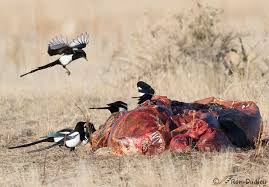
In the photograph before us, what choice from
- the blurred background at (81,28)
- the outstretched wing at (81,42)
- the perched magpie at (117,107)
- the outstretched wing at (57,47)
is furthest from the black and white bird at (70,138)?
the blurred background at (81,28)

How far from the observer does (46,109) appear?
14039 millimetres

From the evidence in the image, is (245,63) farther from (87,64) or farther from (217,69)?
(87,64)

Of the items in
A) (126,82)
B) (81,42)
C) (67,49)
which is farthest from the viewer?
(126,82)

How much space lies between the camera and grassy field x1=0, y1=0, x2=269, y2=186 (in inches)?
333

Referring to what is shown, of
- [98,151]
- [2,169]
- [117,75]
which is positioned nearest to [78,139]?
[98,151]

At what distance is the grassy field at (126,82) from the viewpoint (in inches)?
333

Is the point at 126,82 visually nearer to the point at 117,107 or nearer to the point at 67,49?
the point at 67,49

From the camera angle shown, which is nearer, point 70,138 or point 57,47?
point 70,138

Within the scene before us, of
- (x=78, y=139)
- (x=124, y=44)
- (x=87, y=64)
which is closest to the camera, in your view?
(x=78, y=139)

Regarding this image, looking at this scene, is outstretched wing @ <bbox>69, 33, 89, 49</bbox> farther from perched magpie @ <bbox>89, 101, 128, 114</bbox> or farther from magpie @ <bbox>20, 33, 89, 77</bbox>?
perched magpie @ <bbox>89, 101, 128, 114</bbox>

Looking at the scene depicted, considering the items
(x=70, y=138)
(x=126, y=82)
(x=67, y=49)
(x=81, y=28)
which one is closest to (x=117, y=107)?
(x=67, y=49)

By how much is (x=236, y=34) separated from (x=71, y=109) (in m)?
3.92

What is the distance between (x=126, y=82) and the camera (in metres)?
16.4

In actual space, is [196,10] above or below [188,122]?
above
